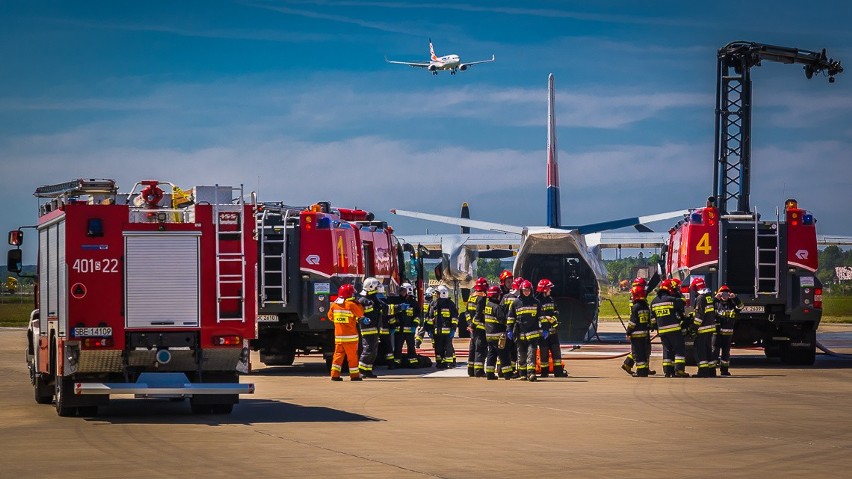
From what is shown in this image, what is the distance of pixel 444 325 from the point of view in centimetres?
2688

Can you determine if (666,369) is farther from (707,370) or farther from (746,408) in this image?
(746,408)


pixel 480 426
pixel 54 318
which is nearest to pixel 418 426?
pixel 480 426

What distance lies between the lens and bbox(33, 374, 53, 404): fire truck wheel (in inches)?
727

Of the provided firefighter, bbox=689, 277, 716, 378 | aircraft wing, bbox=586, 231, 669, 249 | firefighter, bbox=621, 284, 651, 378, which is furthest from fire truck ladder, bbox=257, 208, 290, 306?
aircraft wing, bbox=586, 231, 669, 249

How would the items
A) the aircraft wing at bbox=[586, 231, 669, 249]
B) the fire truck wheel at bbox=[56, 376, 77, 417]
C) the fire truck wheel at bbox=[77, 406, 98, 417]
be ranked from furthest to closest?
the aircraft wing at bbox=[586, 231, 669, 249]
the fire truck wheel at bbox=[77, 406, 98, 417]
the fire truck wheel at bbox=[56, 376, 77, 417]

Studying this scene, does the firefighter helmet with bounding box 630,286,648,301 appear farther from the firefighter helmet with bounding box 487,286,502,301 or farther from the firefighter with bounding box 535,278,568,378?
the firefighter helmet with bounding box 487,286,502,301

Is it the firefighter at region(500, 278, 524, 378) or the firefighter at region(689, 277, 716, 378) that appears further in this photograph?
the firefighter at region(689, 277, 716, 378)

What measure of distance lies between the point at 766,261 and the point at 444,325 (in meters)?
6.73

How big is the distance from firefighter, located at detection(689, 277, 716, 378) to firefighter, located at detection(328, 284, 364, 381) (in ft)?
20.4

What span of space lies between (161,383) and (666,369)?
448 inches

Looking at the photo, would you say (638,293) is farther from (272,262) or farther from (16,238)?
(16,238)

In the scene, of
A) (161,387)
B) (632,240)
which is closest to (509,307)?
(161,387)

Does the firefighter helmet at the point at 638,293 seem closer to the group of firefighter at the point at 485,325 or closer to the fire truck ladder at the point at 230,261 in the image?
the group of firefighter at the point at 485,325

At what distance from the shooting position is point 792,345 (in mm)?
27500
